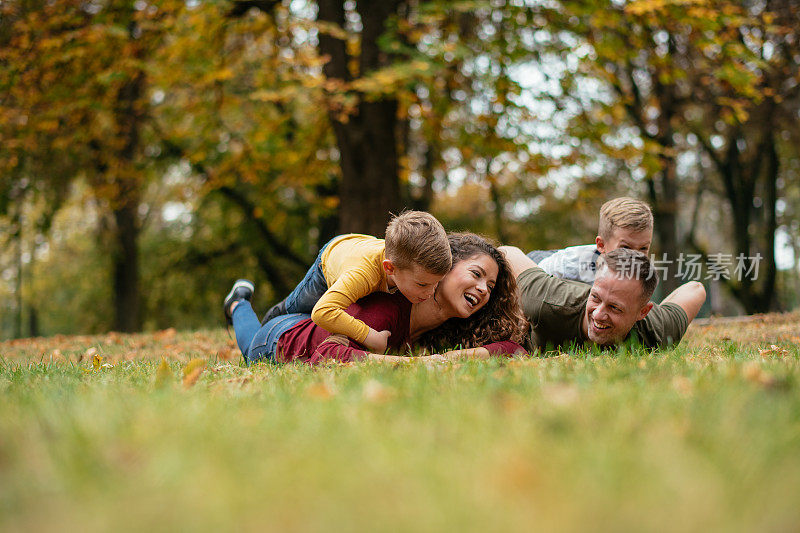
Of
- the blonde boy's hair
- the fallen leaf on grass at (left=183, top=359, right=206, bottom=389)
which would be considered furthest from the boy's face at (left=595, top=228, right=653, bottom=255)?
the fallen leaf on grass at (left=183, top=359, right=206, bottom=389)

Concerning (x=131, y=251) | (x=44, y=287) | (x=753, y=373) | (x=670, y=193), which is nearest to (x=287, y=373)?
(x=753, y=373)

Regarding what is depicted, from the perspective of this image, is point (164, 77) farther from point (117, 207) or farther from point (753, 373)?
point (753, 373)

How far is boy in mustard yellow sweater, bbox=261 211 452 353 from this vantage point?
4.21 meters

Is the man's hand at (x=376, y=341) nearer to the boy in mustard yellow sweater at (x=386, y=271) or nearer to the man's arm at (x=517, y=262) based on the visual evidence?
the boy in mustard yellow sweater at (x=386, y=271)

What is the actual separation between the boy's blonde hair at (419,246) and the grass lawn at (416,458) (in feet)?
5.33

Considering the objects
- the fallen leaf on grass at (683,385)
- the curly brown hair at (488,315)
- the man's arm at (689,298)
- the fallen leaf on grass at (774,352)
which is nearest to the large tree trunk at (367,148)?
the curly brown hair at (488,315)

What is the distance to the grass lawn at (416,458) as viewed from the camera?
4.64 feet

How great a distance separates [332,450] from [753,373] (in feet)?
5.87

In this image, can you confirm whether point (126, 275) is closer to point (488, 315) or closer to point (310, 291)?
point (310, 291)

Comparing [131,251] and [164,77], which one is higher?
[164,77]

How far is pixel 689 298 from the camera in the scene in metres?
5.44

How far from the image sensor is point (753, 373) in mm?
2629

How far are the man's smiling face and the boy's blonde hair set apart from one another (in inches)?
42.0

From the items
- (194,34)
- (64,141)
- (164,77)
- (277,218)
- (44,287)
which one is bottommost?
(44,287)
